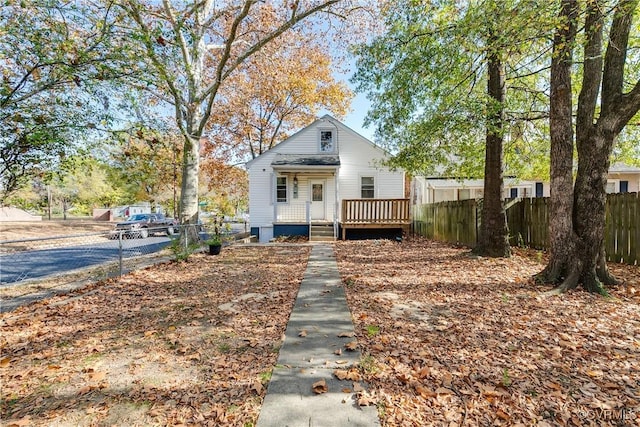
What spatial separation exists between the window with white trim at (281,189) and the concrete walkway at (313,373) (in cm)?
1206

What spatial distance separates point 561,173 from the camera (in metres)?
5.50

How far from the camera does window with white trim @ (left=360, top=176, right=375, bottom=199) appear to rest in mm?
16844

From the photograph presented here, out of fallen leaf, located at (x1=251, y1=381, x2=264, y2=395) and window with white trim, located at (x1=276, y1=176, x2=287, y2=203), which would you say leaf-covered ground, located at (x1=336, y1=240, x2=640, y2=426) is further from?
window with white trim, located at (x1=276, y1=176, x2=287, y2=203)

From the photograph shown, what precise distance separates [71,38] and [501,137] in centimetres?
906

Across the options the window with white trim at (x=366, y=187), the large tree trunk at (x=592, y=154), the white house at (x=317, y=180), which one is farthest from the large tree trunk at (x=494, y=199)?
the window with white trim at (x=366, y=187)

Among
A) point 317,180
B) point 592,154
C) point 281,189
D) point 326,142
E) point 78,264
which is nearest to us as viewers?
point 592,154

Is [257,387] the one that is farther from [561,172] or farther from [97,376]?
[561,172]

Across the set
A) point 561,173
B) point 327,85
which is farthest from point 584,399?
point 327,85

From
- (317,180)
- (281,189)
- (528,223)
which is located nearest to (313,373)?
(528,223)

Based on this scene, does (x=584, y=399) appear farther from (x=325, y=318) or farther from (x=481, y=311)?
(x=325, y=318)

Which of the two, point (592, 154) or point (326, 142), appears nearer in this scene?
point (592, 154)

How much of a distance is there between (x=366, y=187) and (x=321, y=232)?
3.73 metres

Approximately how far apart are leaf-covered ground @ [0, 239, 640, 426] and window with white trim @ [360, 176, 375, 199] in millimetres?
10990

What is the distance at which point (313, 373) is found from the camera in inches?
109
